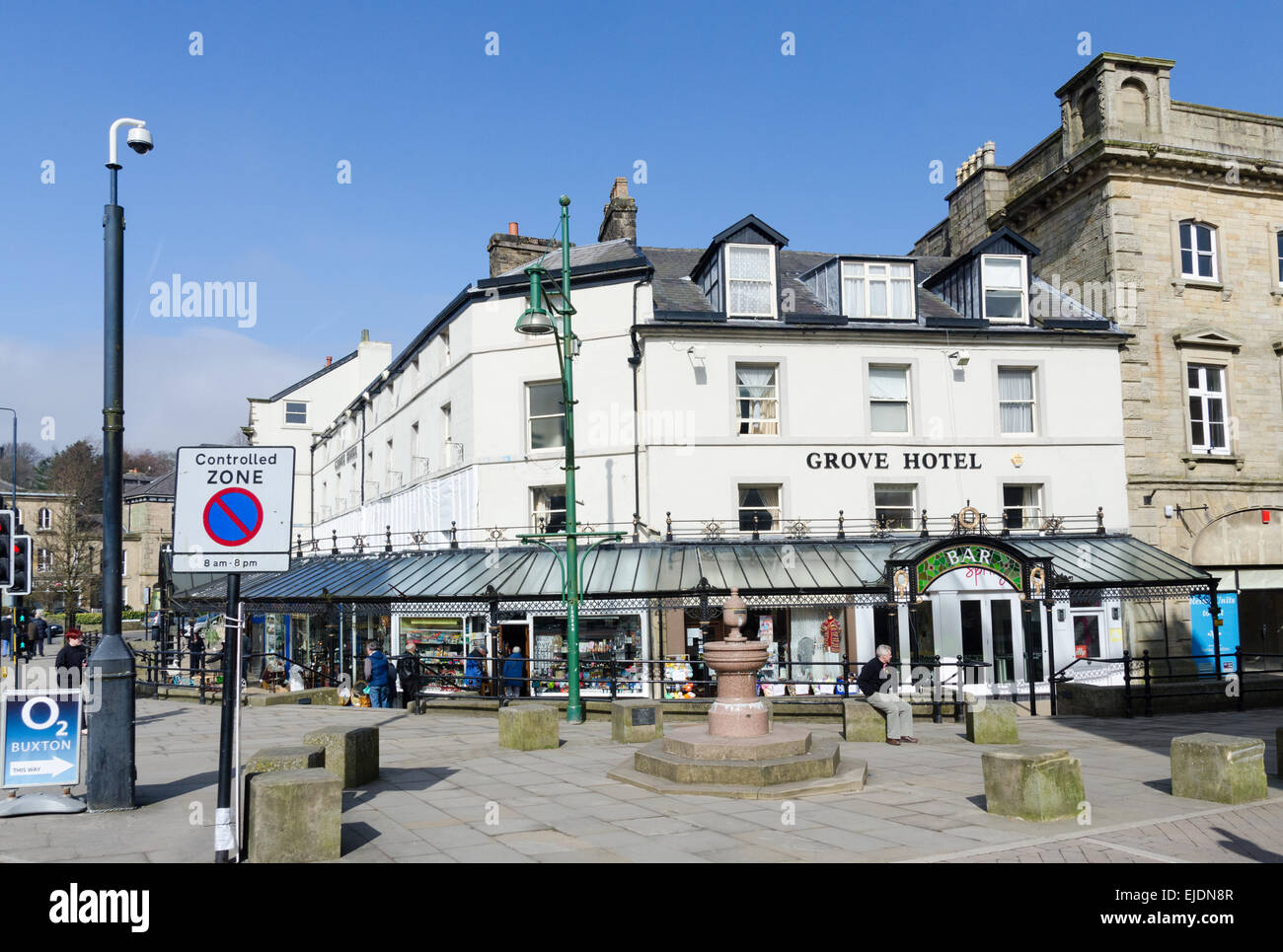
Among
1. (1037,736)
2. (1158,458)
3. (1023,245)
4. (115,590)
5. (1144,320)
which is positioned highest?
(1023,245)

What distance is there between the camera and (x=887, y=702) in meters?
15.1

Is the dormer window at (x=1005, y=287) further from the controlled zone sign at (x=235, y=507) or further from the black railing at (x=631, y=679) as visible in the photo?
the controlled zone sign at (x=235, y=507)

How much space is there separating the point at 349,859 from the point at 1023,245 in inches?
910

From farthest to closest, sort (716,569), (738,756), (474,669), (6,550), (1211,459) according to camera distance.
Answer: (1211,459)
(474,669)
(716,569)
(6,550)
(738,756)

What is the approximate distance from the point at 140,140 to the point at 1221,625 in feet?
83.3

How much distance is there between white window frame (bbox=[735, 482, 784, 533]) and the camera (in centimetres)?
2334

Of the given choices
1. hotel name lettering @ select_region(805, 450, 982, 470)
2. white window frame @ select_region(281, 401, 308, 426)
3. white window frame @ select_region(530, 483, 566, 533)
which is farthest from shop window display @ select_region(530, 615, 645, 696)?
white window frame @ select_region(281, 401, 308, 426)

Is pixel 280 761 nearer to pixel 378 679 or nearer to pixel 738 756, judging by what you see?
pixel 738 756

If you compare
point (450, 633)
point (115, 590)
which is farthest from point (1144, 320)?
point (115, 590)

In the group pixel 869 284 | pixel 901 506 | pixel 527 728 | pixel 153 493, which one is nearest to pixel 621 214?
pixel 869 284

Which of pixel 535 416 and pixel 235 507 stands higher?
pixel 535 416
